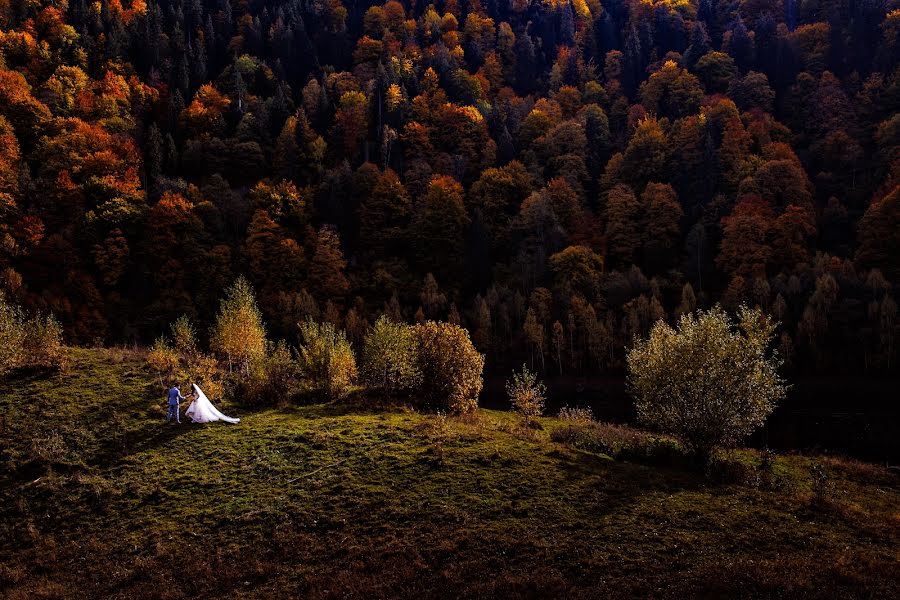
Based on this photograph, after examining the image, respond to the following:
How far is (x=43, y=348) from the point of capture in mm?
40344

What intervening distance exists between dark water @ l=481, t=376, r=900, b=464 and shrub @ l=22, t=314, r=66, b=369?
4435 cm

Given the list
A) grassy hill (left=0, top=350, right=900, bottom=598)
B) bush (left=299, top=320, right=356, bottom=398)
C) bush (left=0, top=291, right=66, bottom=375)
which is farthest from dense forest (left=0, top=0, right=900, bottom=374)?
grassy hill (left=0, top=350, right=900, bottom=598)

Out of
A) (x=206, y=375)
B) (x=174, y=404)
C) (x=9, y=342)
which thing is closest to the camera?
(x=174, y=404)

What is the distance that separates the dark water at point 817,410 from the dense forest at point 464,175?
225 inches

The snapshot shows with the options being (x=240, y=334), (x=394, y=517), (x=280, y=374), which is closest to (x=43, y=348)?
(x=240, y=334)

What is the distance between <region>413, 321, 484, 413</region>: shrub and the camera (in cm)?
4359

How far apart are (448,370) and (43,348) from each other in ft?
101

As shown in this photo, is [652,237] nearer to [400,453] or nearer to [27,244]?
[400,453]

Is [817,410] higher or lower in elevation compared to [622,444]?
lower

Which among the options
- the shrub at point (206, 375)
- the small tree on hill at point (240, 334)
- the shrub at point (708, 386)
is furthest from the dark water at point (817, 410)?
the shrub at point (206, 375)

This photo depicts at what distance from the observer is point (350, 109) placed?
144m

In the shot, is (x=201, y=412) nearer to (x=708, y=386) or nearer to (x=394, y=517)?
(x=394, y=517)

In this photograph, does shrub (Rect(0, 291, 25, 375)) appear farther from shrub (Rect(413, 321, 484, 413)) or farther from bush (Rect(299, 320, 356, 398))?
shrub (Rect(413, 321, 484, 413))

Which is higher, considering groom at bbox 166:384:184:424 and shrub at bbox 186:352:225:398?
shrub at bbox 186:352:225:398
